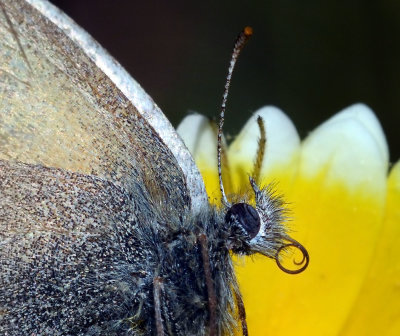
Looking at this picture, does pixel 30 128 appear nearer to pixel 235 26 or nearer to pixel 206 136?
pixel 206 136

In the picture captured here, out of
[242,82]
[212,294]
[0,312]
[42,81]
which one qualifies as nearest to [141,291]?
[212,294]

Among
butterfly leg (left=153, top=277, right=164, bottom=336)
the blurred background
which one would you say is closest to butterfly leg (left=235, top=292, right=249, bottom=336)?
butterfly leg (left=153, top=277, right=164, bottom=336)

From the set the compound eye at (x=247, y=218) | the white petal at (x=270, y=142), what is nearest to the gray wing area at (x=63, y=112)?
the compound eye at (x=247, y=218)

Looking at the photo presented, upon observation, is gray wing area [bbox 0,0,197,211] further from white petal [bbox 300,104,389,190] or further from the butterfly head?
white petal [bbox 300,104,389,190]

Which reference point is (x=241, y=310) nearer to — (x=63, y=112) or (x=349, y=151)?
(x=63, y=112)

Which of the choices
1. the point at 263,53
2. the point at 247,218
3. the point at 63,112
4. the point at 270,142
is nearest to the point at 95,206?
the point at 63,112

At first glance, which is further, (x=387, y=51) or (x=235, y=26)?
(x=235, y=26)

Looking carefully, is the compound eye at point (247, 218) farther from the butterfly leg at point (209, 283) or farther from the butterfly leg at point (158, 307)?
the butterfly leg at point (158, 307)
